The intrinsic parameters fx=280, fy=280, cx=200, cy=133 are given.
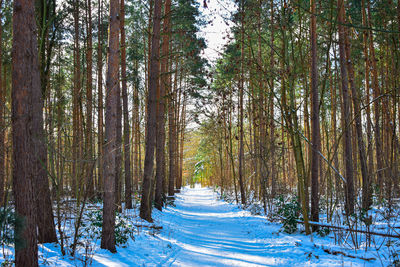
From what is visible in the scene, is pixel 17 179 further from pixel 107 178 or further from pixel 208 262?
pixel 208 262

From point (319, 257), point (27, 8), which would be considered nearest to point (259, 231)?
point (319, 257)

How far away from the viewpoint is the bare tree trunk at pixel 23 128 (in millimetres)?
3523

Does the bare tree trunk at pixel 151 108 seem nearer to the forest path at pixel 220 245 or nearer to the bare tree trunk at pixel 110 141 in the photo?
the forest path at pixel 220 245

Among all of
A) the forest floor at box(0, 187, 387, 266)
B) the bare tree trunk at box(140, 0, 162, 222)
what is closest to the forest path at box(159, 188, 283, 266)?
the forest floor at box(0, 187, 387, 266)

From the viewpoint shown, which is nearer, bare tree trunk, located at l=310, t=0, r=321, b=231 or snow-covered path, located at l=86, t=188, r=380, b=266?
snow-covered path, located at l=86, t=188, r=380, b=266

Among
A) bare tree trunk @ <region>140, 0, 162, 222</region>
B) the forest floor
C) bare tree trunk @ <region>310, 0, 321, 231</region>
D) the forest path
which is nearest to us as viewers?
the forest floor

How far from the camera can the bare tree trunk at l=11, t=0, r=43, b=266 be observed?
3.52 metres

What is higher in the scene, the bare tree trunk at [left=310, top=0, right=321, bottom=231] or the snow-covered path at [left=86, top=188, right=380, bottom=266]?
the bare tree trunk at [left=310, top=0, right=321, bottom=231]

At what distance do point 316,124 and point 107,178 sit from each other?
519cm

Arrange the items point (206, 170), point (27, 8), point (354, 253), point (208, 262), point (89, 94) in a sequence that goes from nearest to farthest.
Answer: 1. point (27, 8)
2. point (354, 253)
3. point (208, 262)
4. point (89, 94)
5. point (206, 170)

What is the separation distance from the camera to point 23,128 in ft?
11.7

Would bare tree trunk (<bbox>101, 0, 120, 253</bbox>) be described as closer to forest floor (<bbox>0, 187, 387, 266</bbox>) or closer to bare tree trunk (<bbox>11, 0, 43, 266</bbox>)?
forest floor (<bbox>0, 187, 387, 266</bbox>)

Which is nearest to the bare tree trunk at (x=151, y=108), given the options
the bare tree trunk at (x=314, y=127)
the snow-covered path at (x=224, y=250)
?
the snow-covered path at (x=224, y=250)

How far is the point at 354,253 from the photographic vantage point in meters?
5.05
